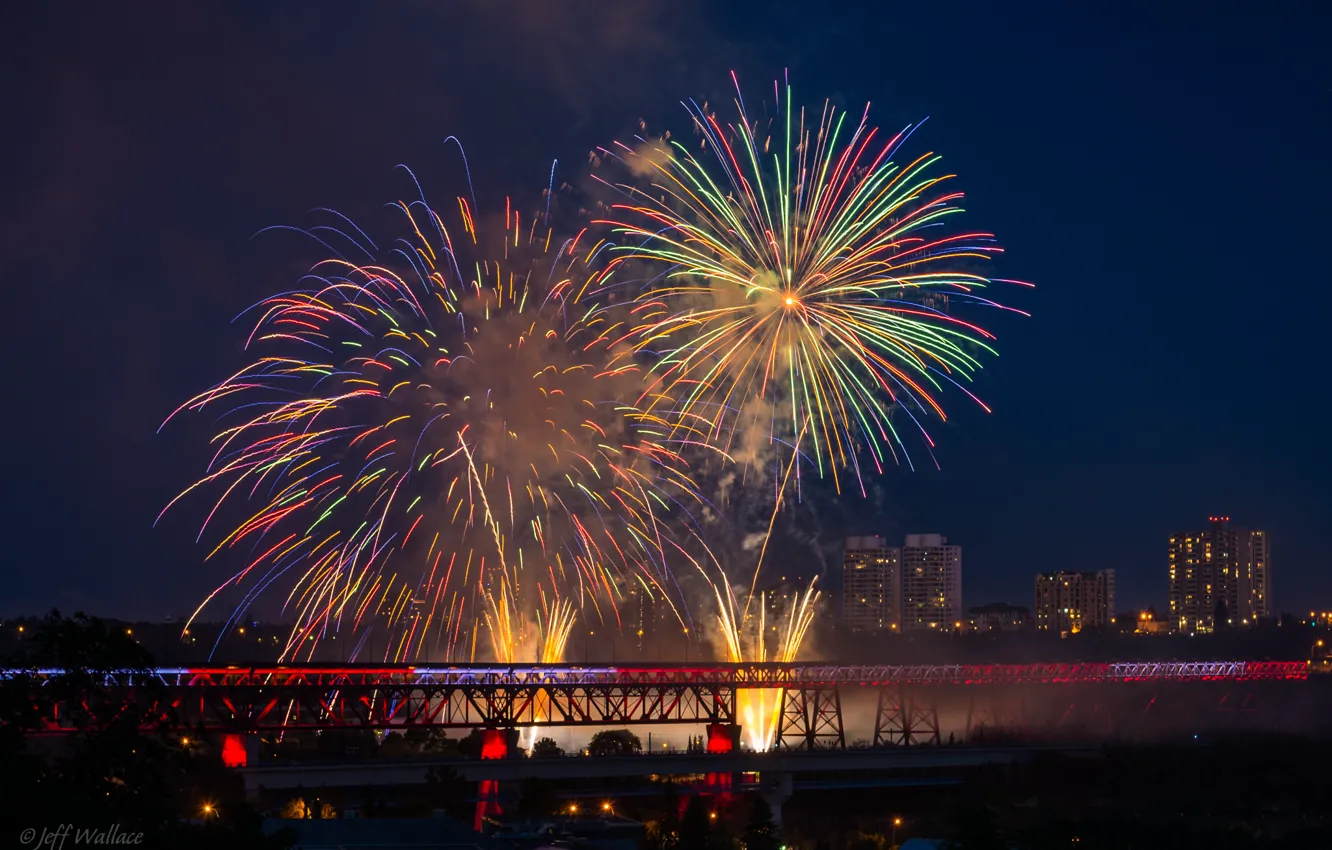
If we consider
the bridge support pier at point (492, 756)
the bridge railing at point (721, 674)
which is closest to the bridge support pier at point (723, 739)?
the bridge railing at point (721, 674)

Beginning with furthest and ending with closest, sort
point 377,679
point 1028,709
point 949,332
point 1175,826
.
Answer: point 1028,709 → point 377,679 → point 1175,826 → point 949,332

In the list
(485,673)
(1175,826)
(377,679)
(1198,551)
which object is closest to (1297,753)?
(1175,826)

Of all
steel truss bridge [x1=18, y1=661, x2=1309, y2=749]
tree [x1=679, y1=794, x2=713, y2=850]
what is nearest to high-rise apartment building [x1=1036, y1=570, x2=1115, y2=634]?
steel truss bridge [x1=18, y1=661, x2=1309, y2=749]

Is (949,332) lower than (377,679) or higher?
higher

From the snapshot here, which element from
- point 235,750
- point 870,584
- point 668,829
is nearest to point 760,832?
point 668,829

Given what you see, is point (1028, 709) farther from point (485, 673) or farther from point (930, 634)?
point (930, 634)
